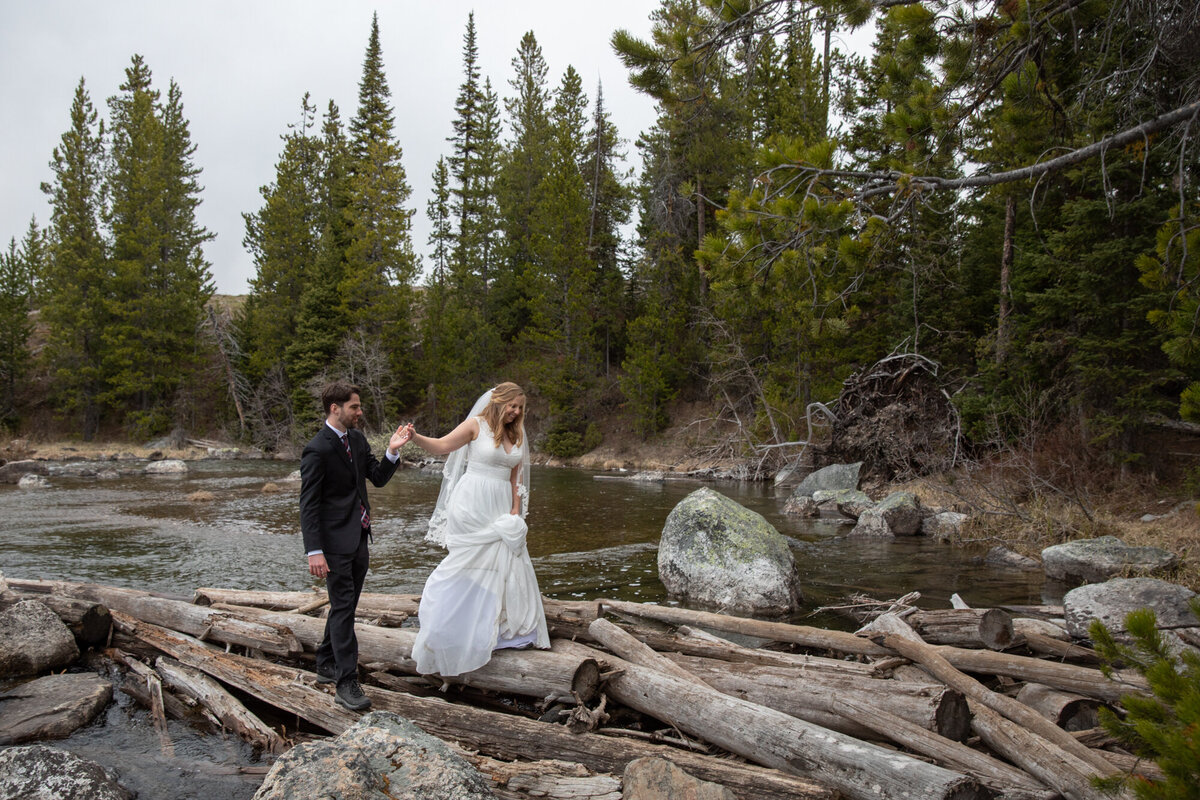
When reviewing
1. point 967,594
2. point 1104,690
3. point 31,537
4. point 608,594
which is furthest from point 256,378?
point 1104,690

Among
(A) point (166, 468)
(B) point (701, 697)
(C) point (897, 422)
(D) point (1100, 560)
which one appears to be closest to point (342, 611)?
(B) point (701, 697)

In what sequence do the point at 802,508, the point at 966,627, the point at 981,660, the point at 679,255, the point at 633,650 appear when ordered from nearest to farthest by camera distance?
the point at 981,660 < the point at 633,650 < the point at 966,627 < the point at 802,508 < the point at 679,255

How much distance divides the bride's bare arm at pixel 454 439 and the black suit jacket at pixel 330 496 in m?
0.58

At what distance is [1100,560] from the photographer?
9.09 meters

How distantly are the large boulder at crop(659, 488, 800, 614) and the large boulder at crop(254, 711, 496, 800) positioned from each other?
530 cm

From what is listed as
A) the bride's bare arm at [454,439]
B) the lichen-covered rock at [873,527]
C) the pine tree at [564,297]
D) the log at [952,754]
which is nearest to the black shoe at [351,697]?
the bride's bare arm at [454,439]

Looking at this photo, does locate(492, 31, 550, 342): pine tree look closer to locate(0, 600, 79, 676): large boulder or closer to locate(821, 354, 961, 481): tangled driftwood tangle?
locate(821, 354, 961, 481): tangled driftwood tangle

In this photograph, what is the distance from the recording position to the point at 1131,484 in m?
12.9

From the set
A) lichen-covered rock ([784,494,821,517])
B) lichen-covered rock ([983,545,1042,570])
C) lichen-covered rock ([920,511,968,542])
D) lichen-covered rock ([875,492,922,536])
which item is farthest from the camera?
lichen-covered rock ([784,494,821,517])

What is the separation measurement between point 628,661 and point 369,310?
38.9m

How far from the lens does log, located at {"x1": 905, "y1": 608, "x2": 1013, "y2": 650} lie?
5.50 metres

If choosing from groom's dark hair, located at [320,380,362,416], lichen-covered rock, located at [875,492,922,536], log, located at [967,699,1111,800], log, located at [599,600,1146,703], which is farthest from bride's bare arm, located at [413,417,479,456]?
lichen-covered rock, located at [875,492,922,536]

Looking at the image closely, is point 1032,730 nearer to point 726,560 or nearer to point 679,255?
point 726,560

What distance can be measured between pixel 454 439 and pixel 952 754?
4.14m
